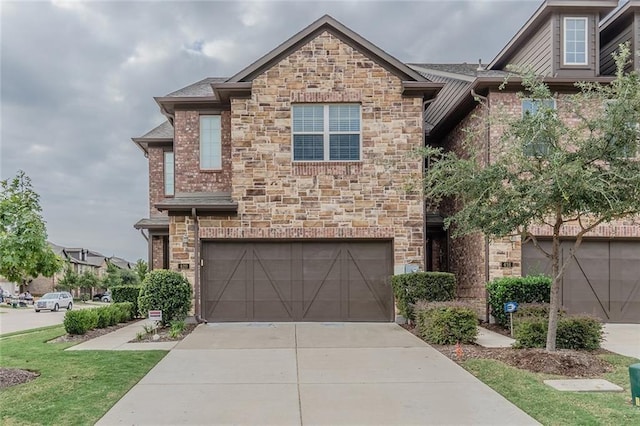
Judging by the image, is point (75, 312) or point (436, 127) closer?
point (75, 312)

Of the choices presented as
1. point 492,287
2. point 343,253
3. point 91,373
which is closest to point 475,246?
point 492,287

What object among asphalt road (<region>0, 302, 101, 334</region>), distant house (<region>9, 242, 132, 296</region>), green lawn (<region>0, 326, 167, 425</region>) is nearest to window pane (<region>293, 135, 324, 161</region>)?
green lawn (<region>0, 326, 167, 425</region>)

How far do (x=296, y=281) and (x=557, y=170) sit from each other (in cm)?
803

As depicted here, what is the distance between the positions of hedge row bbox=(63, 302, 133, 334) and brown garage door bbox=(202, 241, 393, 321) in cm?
281

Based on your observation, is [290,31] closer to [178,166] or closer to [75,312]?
[178,166]

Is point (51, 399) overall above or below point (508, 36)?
below

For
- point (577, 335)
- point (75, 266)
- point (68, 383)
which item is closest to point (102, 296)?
point (75, 266)

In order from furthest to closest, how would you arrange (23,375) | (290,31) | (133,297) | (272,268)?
(133,297) < (290,31) < (272,268) < (23,375)

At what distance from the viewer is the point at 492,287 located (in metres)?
13.2

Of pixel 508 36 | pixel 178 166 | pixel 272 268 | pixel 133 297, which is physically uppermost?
pixel 508 36

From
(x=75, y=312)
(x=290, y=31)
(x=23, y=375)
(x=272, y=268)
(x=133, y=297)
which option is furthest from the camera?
(x=133, y=297)

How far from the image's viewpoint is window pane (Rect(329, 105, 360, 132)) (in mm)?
14289

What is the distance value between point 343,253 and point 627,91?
808 cm

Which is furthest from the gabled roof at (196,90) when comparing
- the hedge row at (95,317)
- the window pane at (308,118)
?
the hedge row at (95,317)
